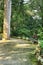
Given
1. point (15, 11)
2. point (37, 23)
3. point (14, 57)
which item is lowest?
point (14, 57)

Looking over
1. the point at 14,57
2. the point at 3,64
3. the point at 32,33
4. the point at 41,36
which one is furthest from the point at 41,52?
the point at 32,33

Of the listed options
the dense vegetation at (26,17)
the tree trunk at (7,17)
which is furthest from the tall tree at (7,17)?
the dense vegetation at (26,17)

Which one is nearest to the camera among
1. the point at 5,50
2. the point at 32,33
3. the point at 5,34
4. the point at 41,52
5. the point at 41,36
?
the point at 41,52

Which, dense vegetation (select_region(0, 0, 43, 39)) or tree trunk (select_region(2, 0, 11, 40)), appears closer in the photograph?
tree trunk (select_region(2, 0, 11, 40))

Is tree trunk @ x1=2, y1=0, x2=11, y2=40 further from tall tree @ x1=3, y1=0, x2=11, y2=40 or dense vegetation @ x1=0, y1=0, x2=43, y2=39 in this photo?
dense vegetation @ x1=0, y1=0, x2=43, y2=39

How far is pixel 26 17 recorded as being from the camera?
15.3 metres

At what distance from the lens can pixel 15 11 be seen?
14.7 m

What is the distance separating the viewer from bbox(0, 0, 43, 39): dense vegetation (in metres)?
14.3

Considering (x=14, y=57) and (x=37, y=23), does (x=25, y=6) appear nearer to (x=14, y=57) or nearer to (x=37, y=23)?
(x=37, y=23)

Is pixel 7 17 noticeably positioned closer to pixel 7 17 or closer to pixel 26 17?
pixel 7 17

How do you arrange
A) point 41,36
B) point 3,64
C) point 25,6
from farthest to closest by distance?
point 25,6, point 41,36, point 3,64

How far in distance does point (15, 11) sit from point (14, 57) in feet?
23.3

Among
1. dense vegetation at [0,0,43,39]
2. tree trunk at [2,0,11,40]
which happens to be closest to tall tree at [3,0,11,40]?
tree trunk at [2,0,11,40]

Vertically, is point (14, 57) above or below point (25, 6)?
below
